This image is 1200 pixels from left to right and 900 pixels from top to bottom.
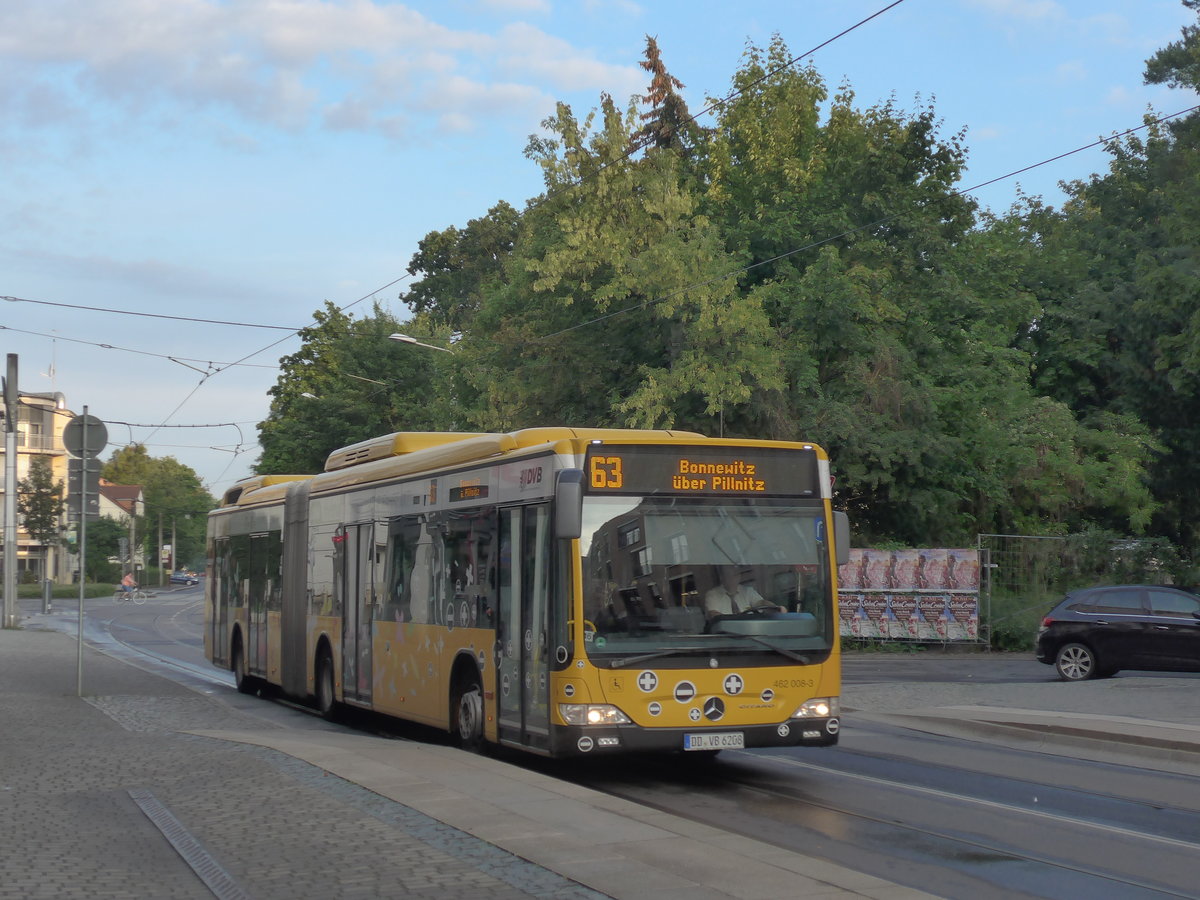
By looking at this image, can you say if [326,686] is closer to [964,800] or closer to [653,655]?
[653,655]

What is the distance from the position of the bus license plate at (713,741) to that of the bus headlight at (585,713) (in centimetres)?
66

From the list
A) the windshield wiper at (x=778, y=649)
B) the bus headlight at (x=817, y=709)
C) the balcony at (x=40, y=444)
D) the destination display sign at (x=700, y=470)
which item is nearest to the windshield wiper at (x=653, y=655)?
the windshield wiper at (x=778, y=649)

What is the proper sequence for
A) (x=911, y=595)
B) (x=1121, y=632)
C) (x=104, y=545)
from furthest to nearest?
(x=104, y=545) < (x=911, y=595) < (x=1121, y=632)

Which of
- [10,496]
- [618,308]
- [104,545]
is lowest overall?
[10,496]

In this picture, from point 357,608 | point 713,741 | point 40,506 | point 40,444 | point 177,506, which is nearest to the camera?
point 713,741

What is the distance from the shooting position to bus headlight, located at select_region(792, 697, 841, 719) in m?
11.6

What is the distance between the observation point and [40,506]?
3290 inches

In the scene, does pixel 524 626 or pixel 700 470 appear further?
pixel 524 626

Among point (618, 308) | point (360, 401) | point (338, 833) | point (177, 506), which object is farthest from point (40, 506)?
point (338, 833)

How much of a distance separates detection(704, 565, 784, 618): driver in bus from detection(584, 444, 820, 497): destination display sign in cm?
72

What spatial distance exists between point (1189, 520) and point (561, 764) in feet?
85.4

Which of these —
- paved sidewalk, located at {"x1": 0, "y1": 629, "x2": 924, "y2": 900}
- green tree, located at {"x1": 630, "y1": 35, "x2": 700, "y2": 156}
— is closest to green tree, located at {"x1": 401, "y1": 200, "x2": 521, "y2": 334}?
green tree, located at {"x1": 630, "y1": 35, "x2": 700, "y2": 156}

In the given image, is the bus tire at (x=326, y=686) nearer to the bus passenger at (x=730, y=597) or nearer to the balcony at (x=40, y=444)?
the bus passenger at (x=730, y=597)

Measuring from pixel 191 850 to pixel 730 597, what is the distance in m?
4.82
